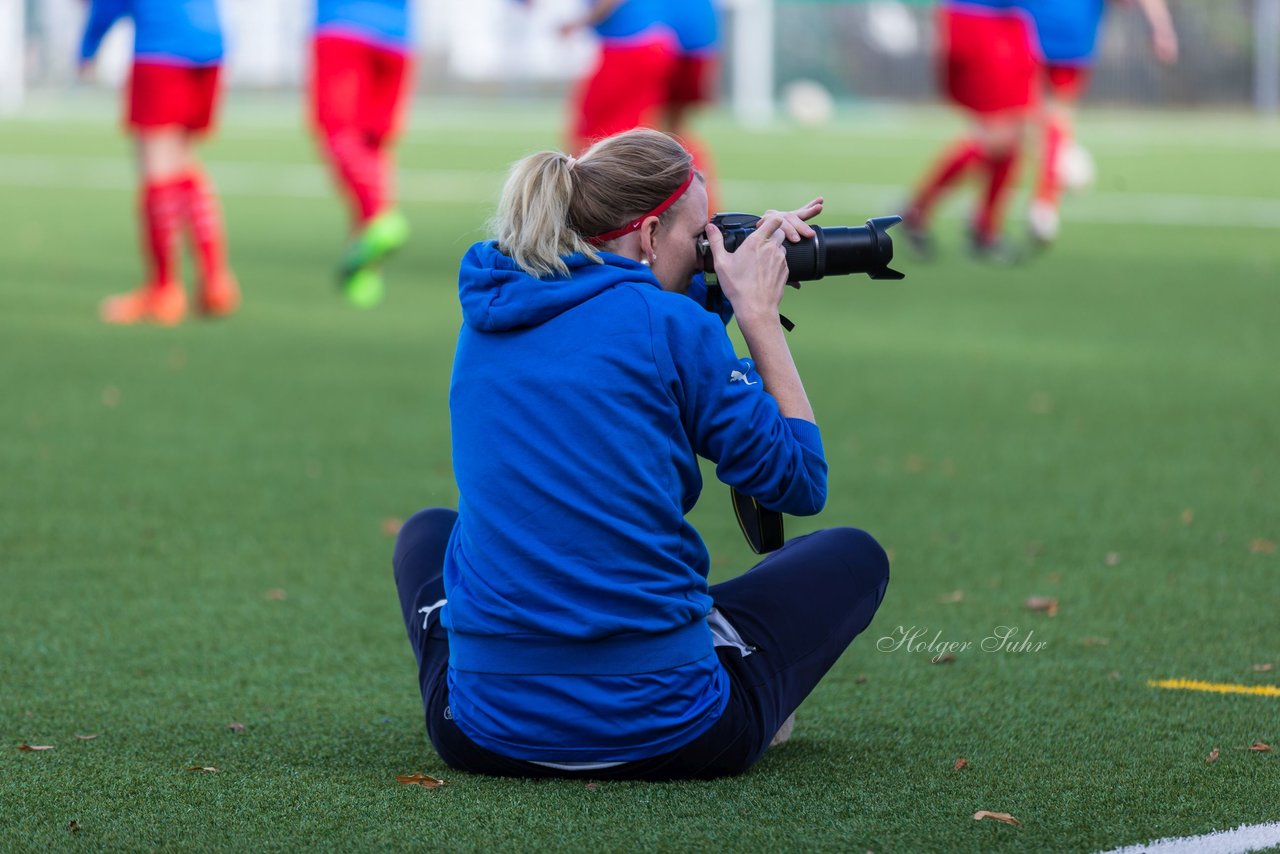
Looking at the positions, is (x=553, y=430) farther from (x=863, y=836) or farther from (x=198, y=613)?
(x=198, y=613)

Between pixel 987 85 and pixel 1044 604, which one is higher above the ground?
pixel 987 85

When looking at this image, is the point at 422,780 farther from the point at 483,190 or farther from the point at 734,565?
the point at 483,190

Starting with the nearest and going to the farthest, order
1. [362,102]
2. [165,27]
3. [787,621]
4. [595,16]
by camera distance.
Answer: [787,621] < [165,27] < [362,102] < [595,16]

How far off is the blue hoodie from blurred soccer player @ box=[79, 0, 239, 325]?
642cm

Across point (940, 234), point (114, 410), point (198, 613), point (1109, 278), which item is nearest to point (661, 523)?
point (198, 613)

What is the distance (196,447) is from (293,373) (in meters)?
1.61

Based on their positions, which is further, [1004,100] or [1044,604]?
[1004,100]

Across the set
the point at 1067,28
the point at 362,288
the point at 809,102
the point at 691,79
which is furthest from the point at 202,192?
the point at 809,102

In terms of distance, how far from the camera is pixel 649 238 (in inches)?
116

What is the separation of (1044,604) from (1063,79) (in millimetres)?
8738

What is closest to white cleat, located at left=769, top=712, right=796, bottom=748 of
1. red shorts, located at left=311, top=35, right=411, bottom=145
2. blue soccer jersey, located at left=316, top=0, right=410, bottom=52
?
red shorts, located at left=311, top=35, right=411, bottom=145

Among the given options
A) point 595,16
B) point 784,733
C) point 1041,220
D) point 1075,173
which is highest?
point 595,16

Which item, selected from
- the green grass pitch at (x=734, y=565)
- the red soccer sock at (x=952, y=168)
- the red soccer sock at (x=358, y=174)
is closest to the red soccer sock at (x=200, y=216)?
the green grass pitch at (x=734, y=565)

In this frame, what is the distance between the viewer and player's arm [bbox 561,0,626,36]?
1065 centimetres
